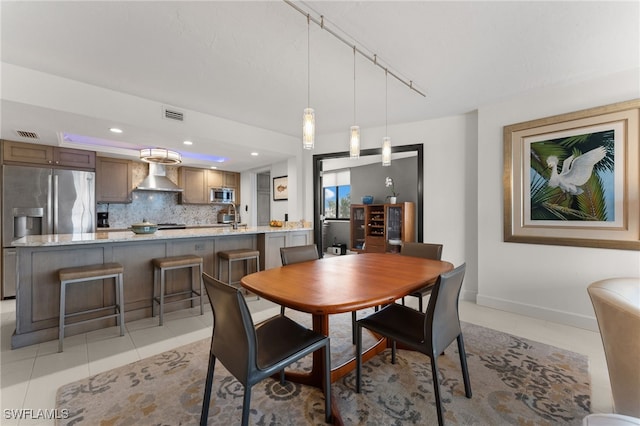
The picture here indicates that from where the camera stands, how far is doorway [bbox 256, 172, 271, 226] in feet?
21.1

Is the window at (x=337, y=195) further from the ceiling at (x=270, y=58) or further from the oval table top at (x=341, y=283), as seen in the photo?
the oval table top at (x=341, y=283)

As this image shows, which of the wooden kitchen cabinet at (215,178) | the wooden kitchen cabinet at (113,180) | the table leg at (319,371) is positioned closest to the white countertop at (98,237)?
the table leg at (319,371)

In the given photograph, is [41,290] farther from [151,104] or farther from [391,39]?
[391,39]

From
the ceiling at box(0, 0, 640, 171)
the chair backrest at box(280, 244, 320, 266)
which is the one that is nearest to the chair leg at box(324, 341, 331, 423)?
the chair backrest at box(280, 244, 320, 266)

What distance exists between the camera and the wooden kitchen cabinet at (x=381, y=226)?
5441 mm

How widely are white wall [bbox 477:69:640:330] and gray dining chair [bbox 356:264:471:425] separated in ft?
6.53

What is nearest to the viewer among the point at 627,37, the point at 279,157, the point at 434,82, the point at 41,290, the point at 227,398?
the point at 227,398

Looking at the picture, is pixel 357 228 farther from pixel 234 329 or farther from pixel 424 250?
pixel 234 329

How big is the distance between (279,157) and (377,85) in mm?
2575

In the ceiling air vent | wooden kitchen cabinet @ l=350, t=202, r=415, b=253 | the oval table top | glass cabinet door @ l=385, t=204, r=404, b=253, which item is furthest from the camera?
glass cabinet door @ l=385, t=204, r=404, b=253

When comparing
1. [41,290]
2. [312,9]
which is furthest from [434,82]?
[41,290]

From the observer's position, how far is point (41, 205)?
3740mm

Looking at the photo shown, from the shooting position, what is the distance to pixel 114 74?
99.8 inches

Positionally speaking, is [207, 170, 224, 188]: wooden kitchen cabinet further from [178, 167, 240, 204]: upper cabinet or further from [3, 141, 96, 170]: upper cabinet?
[3, 141, 96, 170]: upper cabinet
